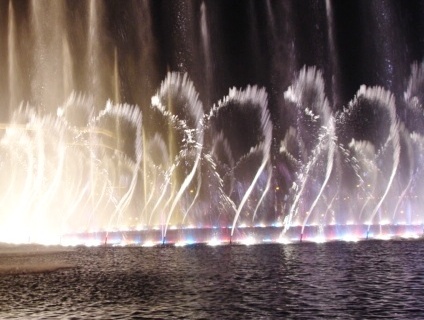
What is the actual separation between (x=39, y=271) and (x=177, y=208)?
56.2 meters

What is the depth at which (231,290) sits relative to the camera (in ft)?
50.0

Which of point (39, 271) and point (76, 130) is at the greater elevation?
point (76, 130)

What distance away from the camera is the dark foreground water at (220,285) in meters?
12.6

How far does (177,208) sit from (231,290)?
202ft

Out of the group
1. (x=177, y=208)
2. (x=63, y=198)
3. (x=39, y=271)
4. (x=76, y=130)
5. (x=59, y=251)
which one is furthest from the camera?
(x=177, y=208)

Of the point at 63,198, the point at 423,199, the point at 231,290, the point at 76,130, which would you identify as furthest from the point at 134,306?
the point at 423,199

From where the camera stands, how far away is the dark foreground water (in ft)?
41.5

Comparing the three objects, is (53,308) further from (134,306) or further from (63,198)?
(63,198)

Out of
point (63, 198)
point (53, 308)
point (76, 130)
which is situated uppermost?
point (76, 130)

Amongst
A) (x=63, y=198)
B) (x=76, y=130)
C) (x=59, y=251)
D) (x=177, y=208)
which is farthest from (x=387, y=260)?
(x=177, y=208)

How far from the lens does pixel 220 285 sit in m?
16.2

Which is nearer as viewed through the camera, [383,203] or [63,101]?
[63,101]

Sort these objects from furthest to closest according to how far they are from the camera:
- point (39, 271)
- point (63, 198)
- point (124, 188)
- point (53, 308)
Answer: point (124, 188) → point (63, 198) → point (39, 271) → point (53, 308)

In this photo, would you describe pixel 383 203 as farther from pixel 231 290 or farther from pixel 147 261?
pixel 231 290
